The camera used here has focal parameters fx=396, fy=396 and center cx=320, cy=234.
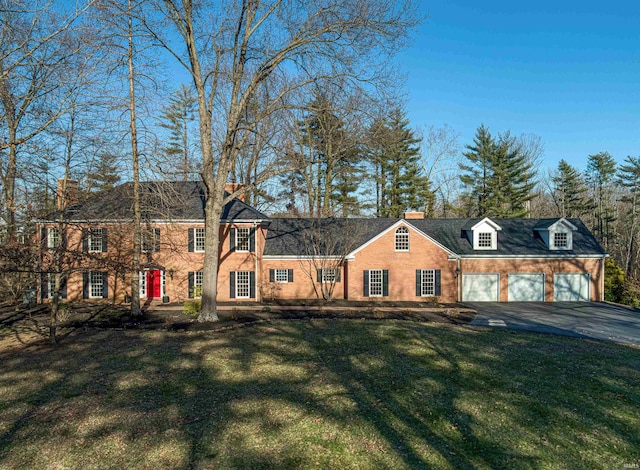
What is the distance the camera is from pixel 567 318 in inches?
803

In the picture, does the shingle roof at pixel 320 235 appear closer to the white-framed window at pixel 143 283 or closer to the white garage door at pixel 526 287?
the white-framed window at pixel 143 283

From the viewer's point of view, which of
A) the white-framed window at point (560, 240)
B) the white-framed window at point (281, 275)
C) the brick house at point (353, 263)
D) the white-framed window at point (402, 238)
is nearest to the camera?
the brick house at point (353, 263)

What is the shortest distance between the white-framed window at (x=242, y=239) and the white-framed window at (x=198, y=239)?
7.04 ft

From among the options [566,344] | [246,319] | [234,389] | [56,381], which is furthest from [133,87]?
[566,344]

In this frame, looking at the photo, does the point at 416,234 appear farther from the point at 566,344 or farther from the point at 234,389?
the point at 234,389

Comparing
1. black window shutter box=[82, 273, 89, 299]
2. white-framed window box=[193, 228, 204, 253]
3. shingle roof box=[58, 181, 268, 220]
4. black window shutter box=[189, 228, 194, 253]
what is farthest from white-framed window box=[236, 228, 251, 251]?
black window shutter box=[82, 273, 89, 299]

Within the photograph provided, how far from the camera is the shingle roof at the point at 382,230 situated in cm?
2562

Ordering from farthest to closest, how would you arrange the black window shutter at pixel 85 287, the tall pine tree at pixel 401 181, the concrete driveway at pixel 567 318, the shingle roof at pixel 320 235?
1. the tall pine tree at pixel 401 181
2. the shingle roof at pixel 320 235
3. the black window shutter at pixel 85 287
4. the concrete driveway at pixel 567 318

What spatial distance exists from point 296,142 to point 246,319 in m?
19.6

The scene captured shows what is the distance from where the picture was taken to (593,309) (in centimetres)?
2316

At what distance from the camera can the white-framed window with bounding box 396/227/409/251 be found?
25.4 meters

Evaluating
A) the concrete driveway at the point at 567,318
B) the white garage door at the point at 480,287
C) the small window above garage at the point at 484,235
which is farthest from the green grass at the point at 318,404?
the small window above garage at the point at 484,235

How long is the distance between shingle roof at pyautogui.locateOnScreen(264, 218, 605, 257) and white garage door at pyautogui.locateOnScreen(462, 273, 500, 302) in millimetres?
1528

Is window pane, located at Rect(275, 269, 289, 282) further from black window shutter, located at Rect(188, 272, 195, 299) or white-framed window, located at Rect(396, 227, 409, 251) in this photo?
white-framed window, located at Rect(396, 227, 409, 251)
